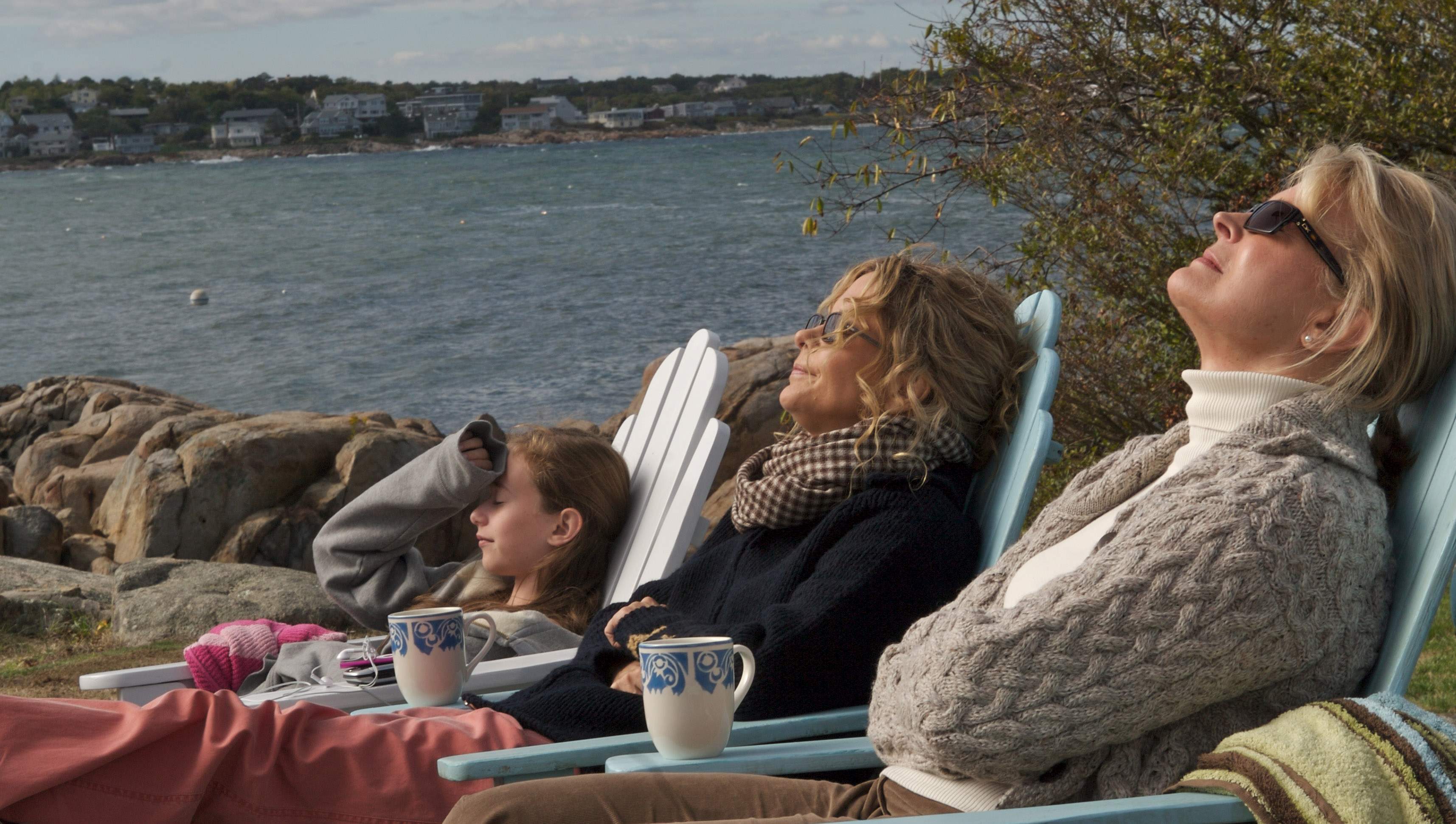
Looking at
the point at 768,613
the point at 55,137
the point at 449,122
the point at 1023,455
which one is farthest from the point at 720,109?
the point at 768,613

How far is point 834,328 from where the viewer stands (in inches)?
108

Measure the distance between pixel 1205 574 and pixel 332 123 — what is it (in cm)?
8181

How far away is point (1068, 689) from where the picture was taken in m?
1.66

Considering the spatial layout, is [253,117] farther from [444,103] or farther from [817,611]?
[817,611]

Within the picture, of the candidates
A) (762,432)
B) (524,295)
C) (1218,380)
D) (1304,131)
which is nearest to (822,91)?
(762,432)

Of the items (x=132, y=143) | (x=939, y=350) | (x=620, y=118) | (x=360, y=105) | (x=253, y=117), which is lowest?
(x=939, y=350)

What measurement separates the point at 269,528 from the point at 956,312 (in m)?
6.36

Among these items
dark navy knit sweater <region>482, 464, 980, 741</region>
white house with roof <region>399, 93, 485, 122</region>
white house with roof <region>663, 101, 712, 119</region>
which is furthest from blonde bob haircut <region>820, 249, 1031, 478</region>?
white house with roof <region>399, 93, 485, 122</region>

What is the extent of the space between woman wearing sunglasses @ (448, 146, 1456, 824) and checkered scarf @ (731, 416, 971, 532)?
18.3 inches

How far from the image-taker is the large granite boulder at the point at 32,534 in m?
8.17

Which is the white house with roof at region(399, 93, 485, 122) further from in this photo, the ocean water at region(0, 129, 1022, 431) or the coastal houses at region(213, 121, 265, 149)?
the ocean water at region(0, 129, 1022, 431)

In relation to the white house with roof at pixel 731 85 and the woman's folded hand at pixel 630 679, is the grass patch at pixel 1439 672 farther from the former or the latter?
the white house with roof at pixel 731 85

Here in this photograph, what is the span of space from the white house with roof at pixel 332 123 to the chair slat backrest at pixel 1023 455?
3176 inches

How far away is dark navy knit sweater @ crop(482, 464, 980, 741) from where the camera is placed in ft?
7.43
